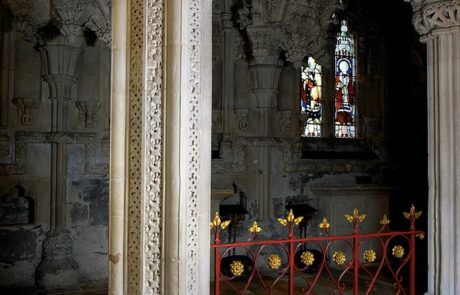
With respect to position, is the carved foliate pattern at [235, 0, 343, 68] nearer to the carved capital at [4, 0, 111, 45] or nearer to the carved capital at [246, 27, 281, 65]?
the carved capital at [246, 27, 281, 65]

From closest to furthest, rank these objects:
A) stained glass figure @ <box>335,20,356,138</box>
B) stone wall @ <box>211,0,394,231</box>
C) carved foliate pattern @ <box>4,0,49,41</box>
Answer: carved foliate pattern @ <box>4,0,49,41</box> < stone wall @ <box>211,0,394,231</box> < stained glass figure @ <box>335,20,356,138</box>

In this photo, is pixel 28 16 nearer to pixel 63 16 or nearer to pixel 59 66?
pixel 63 16

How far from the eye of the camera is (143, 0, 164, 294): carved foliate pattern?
3.40m

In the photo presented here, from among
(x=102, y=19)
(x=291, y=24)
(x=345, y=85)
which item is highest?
(x=291, y=24)

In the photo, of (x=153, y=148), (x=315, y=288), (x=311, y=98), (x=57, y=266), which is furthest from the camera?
(x=311, y=98)

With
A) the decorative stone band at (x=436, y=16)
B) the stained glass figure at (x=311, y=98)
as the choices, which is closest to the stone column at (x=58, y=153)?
the stained glass figure at (x=311, y=98)

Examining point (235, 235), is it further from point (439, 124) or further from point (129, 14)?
point (129, 14)

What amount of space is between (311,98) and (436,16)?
180 inches

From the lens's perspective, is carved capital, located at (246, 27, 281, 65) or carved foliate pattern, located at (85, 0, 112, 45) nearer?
carved foliate pattern, located at (85, 0, 112, 45)

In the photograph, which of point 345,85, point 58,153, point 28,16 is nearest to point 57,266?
point 58,153

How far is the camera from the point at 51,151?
7.28m

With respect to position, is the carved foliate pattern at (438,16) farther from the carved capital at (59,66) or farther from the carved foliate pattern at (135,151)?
the carved capital at (59,66)

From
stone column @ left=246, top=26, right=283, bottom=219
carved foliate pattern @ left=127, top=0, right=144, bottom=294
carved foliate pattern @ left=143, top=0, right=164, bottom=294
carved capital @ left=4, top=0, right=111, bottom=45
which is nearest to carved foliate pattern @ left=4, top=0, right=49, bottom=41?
carved capital @ left=4, top=0, right=111, bottom=45

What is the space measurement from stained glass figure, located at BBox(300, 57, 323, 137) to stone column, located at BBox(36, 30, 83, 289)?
4.26 meters
